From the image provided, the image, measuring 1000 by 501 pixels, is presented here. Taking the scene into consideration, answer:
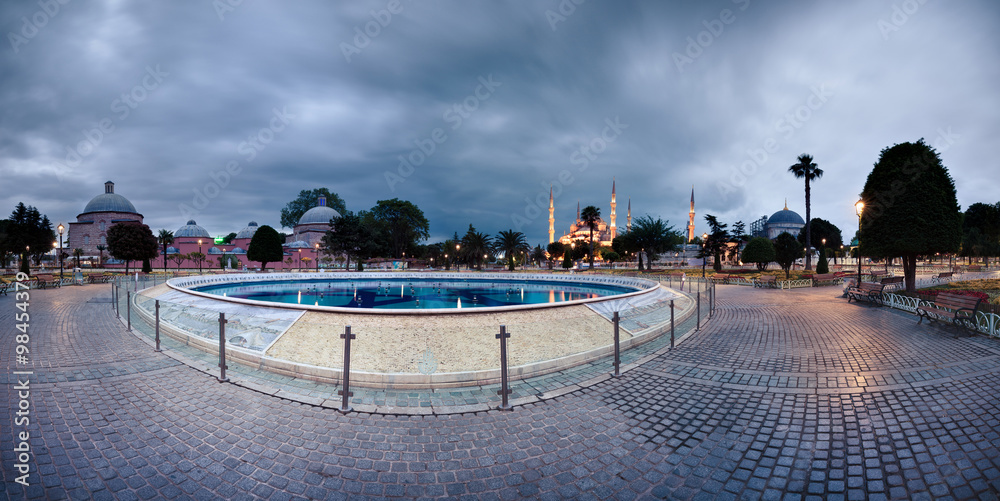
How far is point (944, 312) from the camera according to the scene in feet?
34.0

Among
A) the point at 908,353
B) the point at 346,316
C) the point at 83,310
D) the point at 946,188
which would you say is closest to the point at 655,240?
the point at 946,188

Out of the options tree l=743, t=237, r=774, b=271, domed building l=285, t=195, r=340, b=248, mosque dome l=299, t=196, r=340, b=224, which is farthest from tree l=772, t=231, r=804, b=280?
mosque dome l=299, t=196, r=340, b=224

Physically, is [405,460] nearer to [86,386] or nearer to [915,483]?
Result: [915,483]

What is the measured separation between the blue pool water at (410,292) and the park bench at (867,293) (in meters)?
10.1

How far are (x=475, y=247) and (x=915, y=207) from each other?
40801 mm

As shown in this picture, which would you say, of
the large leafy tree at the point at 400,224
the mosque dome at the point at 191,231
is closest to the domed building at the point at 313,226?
the large leafy tree at the point at 400,224

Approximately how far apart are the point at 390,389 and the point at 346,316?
8.14 ft

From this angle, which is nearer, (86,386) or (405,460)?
(405,460)

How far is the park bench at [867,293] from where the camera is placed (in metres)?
15.6

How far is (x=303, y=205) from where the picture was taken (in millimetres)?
85688

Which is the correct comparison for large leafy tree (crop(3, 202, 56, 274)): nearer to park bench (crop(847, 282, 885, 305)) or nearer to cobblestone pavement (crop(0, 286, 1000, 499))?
cobblestone pavement (crop(0, 286, 1000, 499))

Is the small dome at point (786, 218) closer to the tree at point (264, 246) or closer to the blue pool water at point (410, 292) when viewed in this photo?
the blue pool water at point (410, 292)

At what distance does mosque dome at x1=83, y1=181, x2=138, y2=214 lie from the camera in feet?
218

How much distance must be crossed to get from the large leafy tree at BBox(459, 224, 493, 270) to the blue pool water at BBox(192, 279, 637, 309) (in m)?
15.2
